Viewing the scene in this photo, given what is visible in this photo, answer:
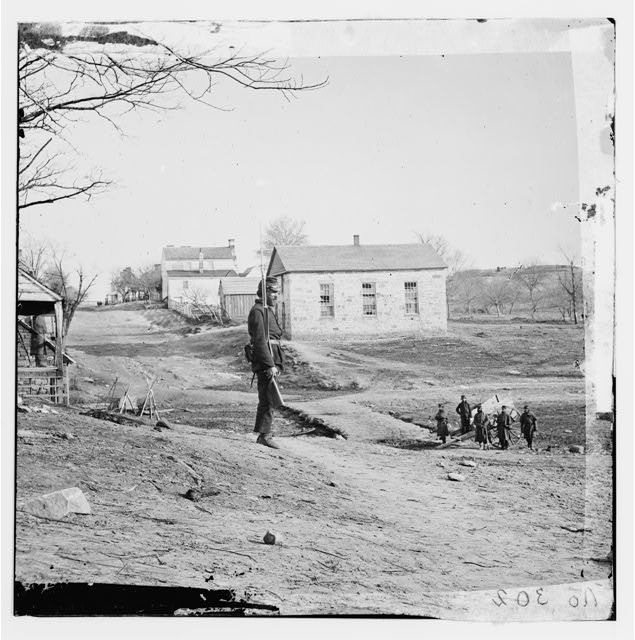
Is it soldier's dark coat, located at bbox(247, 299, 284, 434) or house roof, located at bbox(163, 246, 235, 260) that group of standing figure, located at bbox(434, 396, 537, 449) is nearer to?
soldier's dark coat, located at bbox(247, 299, 284, 434)

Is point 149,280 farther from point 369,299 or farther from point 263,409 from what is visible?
point 369,299

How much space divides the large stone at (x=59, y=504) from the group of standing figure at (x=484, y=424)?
2.94 metres

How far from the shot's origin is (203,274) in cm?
594

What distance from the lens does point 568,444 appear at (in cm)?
585

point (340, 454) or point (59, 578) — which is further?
point (340, 454)

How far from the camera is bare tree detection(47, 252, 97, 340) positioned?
5977 mm

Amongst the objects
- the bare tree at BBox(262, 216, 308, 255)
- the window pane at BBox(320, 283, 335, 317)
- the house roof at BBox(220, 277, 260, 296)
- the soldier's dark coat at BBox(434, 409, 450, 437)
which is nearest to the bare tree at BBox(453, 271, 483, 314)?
the soldier's dark coat at BBox(434, 409, 450, 437)

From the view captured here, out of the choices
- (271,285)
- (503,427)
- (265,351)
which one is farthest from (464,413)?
(271,285)

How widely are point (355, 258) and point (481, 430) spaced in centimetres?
178

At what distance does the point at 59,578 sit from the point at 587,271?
15.8 ft

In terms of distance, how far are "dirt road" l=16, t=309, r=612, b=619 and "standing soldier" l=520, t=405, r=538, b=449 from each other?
104mm

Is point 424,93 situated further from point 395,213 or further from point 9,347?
point 9,347

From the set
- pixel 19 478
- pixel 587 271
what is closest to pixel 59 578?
pixel 19 478

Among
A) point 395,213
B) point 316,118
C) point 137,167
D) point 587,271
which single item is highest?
point 316,118
